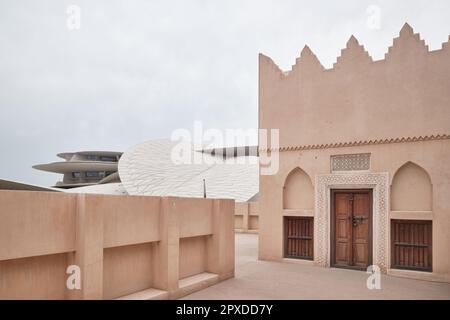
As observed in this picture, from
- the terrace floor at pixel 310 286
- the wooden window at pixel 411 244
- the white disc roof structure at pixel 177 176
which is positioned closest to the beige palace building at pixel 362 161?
the wooden window at pixel 411 244

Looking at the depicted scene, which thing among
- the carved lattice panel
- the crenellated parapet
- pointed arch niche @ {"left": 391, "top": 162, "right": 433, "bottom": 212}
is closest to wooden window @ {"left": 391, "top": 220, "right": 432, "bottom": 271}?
pointed arch niche @ {"left": 391, "top": 162, "right": 433, "bottom": 212}

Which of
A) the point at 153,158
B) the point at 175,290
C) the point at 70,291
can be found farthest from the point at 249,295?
the point at 153,158

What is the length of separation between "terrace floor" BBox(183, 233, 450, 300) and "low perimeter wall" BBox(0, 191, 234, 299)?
1.68 feet

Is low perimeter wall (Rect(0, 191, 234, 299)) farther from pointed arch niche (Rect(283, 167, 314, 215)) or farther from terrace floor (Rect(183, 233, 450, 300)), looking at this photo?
pointed arch niche (Rect(283, 167, 314, 215))

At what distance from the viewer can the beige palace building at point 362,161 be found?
6941mm

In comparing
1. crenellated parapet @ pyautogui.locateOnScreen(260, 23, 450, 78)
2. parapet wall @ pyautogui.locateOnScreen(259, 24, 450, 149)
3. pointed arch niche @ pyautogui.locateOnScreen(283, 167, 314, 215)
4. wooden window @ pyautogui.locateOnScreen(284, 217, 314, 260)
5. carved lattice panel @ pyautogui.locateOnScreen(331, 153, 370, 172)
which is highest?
crenellated parapet @ pyautogui.locateOnScreen(260, 23, 450, 78)

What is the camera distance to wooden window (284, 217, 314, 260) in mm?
8344

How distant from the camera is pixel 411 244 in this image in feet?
23.4

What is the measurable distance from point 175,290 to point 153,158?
19.4 meters

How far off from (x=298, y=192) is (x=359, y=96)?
2598 mm

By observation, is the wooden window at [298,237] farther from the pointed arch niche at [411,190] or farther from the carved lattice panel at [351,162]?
the pointed arch niche at [411,190]

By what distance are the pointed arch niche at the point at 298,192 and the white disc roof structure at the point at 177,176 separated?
31.2ft

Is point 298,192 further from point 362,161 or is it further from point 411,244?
point 411,244

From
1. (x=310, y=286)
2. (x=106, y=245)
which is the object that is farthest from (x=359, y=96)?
(x=106, y=245)
